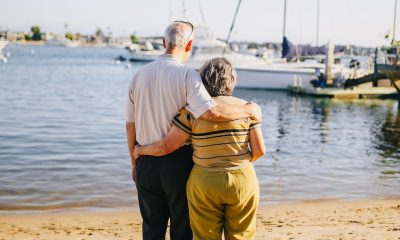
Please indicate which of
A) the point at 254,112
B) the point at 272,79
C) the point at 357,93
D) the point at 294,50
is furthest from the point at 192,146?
the point at 294,50

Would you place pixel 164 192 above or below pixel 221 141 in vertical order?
below

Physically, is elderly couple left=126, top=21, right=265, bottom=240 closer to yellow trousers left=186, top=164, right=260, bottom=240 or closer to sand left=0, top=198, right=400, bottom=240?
yellow trousers left=186, top=164, right=260, bottom=240

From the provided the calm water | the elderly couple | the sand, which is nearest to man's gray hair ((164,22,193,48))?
the elderly couple

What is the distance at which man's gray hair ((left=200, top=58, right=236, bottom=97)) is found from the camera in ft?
12.5

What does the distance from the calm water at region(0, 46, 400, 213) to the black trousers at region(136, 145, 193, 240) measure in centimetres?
464

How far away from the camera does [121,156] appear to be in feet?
42.4

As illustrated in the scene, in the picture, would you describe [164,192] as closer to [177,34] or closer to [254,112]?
[254,112]

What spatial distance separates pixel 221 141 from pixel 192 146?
0.29 m

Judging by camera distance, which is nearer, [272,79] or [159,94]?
[159,94]

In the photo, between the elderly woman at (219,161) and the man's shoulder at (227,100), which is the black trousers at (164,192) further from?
the man's shoulder at (227,100)

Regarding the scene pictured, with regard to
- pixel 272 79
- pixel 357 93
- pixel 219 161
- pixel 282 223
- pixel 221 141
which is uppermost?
pixel 221 141

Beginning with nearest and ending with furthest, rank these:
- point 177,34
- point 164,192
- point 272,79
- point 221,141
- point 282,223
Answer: point 221,141, point 177,34, point 164,192, point 282,223, point 272,79

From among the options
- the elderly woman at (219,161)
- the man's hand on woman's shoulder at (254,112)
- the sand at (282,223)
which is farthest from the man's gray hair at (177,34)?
the sand at (282,223)

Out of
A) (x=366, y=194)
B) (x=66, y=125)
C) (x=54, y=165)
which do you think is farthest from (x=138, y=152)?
(x=66, y=125)
